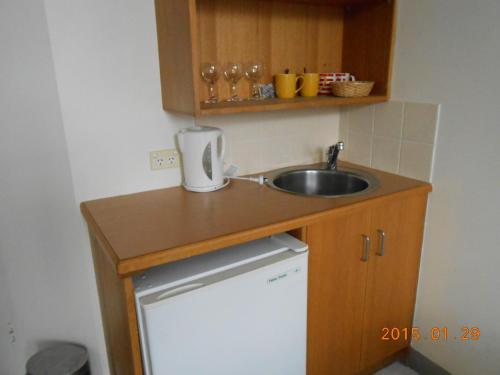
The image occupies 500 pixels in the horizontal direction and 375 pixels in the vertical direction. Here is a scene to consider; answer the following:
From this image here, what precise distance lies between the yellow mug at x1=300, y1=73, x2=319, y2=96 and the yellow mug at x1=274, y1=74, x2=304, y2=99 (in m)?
0.05

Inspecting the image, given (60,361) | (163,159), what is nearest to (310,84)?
(163,159)

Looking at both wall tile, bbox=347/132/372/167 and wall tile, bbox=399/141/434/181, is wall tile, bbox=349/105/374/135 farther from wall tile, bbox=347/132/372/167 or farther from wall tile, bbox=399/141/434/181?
wall tile, bbox=399/141/434/181

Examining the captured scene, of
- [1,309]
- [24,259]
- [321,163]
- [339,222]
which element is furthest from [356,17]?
[1,309]

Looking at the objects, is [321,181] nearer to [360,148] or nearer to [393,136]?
[360,148]

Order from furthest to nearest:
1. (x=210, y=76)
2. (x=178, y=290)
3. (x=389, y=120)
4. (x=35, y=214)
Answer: (x=389, y=120), (x=210, y=76), (x=35, y=214), (x=178, y=290)

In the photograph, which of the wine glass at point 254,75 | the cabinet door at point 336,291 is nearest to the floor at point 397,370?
the cabinet door at point 336,291

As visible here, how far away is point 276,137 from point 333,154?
0.90 feet

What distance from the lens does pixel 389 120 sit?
5.69ft

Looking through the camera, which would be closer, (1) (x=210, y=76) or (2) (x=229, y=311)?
(2) (x=229, y=311)

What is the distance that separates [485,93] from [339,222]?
677mm

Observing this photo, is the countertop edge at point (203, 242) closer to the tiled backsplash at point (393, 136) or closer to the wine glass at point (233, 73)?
the tiled backsplash at point (393, 136)

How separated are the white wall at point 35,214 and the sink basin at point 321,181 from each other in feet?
2.86

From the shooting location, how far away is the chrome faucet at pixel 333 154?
1756 millimetres

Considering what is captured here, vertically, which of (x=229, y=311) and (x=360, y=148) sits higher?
(x=360, y=148)
